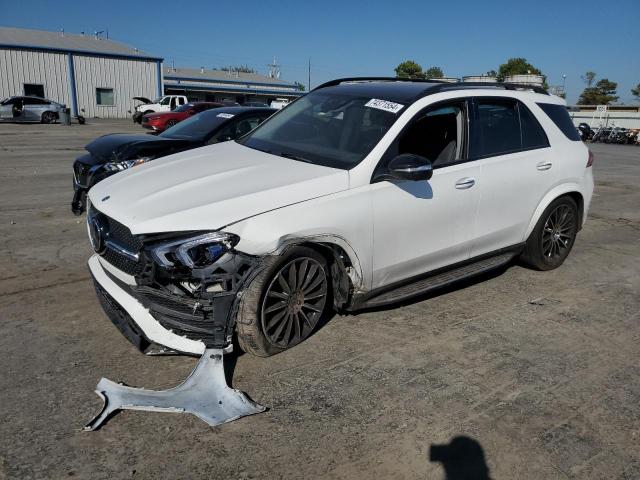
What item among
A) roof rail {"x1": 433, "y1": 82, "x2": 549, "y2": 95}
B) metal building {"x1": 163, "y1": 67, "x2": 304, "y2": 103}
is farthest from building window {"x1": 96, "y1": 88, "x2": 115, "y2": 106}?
roof rail {"x1": 433, "y1": 82, "x2": 549, "y2": 95}

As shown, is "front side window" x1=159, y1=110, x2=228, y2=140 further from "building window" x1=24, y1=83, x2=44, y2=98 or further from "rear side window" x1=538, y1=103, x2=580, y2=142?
"building window" x1=24, y1=83, x2=44, y2=98

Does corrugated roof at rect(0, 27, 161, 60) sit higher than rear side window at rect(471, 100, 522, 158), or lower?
higher

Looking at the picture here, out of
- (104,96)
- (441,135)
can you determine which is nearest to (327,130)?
(441,135)

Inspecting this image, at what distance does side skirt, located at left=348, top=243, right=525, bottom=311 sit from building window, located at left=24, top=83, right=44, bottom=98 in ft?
134

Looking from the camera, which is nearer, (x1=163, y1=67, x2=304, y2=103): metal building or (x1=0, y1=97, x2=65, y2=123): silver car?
(x1=0, y1=97, x2=65, y2=123): silver car

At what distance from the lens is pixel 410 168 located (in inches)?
143

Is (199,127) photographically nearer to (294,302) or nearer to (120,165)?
(120,165)

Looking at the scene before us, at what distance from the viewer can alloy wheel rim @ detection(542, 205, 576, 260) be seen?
213 inches

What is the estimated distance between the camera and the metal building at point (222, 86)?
55062 millimetres

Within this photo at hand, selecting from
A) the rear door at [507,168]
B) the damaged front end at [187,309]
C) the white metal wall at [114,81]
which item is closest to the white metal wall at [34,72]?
the white metal wall at [114,81]

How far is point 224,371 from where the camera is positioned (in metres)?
3.33

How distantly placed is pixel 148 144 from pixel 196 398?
4.39 meters

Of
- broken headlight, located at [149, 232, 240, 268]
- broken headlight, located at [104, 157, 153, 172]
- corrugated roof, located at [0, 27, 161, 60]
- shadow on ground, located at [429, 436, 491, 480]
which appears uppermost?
corrugated roof, located at [0, 27, 161, 60]

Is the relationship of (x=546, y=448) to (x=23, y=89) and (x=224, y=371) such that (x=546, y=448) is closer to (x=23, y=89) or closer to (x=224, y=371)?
(x=224, y=371)
